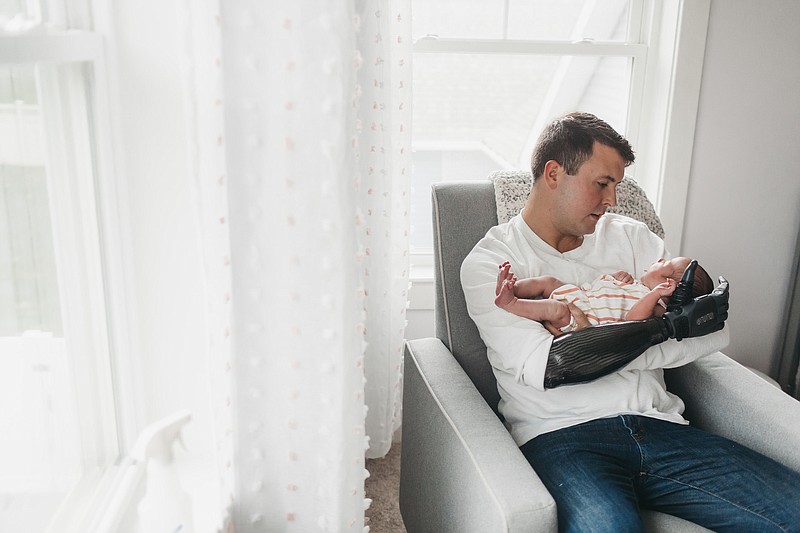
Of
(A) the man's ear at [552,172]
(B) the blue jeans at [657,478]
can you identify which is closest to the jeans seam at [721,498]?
(B) the blue jeans at [657,478]

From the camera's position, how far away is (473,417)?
1354 millimetres

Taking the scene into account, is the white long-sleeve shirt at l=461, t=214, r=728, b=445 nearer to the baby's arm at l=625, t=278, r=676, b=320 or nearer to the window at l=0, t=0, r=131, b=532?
the baby's arm at l=625, t=278, r=676, b=320

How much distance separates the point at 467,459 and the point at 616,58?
1536 millimetres

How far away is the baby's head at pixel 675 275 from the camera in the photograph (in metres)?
1.54

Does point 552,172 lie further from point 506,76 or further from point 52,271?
point 52,271

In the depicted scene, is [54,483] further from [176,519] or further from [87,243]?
[87,243]

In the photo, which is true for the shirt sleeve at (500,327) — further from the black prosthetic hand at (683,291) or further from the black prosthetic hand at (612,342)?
the black prosthetic hand at (683,291)

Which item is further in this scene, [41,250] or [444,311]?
[444,311]

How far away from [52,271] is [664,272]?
1207 millimetres

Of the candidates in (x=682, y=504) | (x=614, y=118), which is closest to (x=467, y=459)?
(x=682, y=504)

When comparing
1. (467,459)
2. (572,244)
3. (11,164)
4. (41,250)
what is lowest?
(467,459)

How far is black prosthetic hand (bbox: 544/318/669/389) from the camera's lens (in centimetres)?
136

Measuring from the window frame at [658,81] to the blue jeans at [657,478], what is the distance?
927 millimetres

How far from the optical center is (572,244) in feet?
5.40
